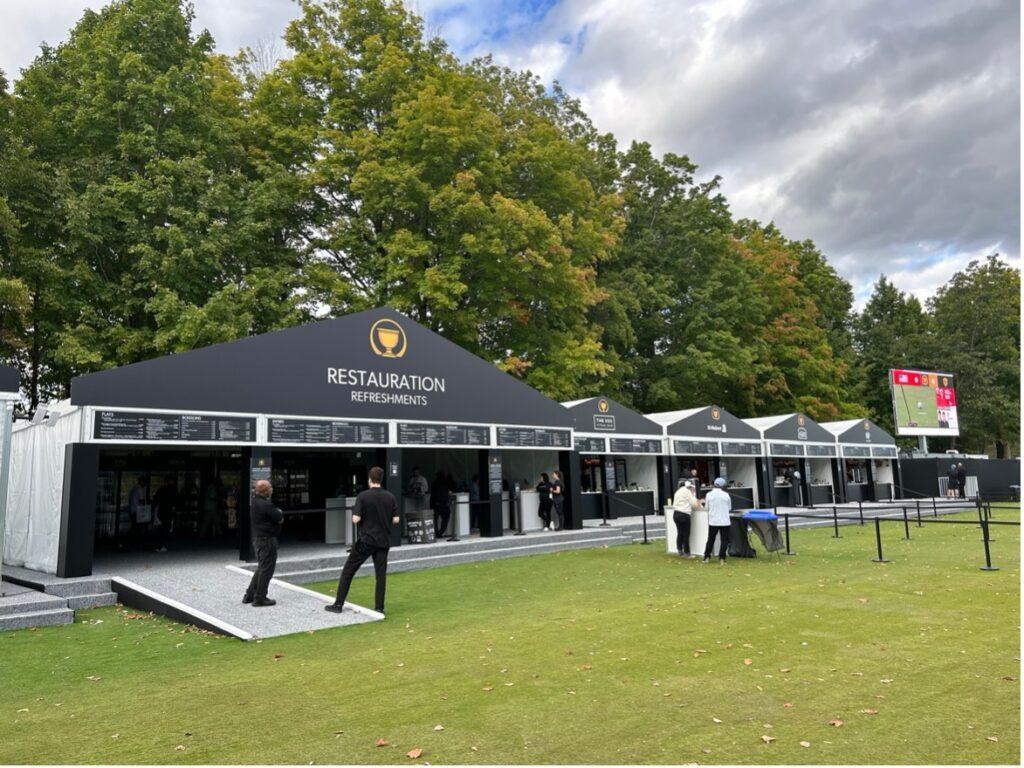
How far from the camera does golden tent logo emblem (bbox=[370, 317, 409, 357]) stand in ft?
48.8

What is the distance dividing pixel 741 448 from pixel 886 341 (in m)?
28.5

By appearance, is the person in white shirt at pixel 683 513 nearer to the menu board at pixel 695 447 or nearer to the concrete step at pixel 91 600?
the concrete step at pixel 91 600

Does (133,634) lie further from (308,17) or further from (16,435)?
(308,17)

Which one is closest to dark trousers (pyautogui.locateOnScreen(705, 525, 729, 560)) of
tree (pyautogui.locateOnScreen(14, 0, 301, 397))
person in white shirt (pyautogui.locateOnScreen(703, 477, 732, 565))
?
person in white shirt (pyautogui.locateOnScreen(703, 477, 732, 565))

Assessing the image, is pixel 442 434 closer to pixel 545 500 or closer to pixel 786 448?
pixel 545 500

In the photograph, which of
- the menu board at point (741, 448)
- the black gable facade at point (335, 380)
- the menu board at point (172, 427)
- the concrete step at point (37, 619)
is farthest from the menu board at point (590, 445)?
the concrete step at point (37, 619)

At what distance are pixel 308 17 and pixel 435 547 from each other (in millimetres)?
20494

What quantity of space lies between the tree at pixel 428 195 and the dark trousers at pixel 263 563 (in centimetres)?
1315

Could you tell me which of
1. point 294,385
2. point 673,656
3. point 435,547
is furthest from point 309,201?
point 673,656

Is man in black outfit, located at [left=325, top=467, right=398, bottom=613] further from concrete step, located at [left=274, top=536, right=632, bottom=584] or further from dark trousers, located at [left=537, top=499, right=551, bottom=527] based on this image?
A: dark trousers, located at [left=537, top=499, right=551, bottom=527]

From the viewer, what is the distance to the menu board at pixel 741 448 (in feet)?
80.9

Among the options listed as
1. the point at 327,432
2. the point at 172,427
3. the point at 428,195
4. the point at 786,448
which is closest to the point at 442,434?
the point at 327,432

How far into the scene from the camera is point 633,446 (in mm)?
21969

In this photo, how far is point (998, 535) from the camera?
55.2 ft
